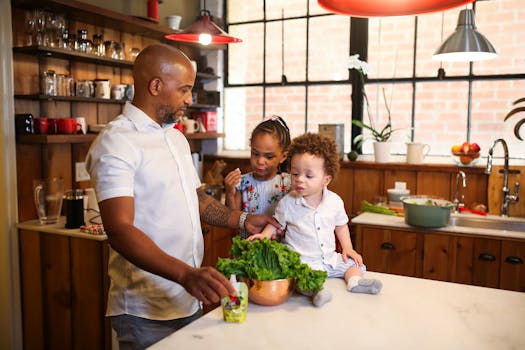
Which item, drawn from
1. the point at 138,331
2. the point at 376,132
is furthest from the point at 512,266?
the point at 138,331

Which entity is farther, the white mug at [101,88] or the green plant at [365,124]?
the green plant at [365,124]

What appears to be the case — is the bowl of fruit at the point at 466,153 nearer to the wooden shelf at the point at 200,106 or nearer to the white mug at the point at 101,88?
the wooden shelf at the point at 200,106

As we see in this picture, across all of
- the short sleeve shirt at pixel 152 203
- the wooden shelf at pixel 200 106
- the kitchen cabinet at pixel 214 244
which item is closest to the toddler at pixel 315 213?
the short sleeve shirt at pixel 152 203

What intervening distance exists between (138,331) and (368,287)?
0.74 meters

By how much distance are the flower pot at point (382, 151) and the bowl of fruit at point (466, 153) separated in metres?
Result: 0.46

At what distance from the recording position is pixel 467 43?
2934mm

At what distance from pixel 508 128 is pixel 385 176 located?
0.90m

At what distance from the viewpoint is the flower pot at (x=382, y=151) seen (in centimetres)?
370

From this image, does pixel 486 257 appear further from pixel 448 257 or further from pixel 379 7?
pixel 379 7

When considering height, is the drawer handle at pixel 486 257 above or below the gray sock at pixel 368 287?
below

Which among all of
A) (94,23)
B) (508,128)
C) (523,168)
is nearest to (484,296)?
(523,168)

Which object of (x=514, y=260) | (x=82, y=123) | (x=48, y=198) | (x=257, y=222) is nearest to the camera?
(x=257, y=222)

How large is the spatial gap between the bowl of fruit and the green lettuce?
2.28 metres

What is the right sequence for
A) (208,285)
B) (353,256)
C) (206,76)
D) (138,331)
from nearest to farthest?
(208,285) → (138,331) → (353,256) → (206,76)
